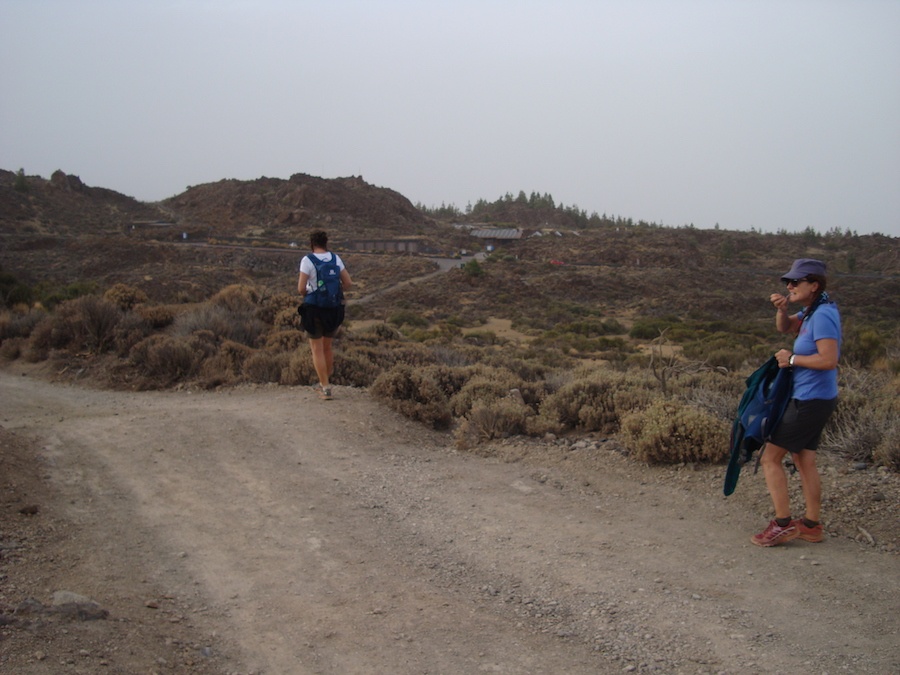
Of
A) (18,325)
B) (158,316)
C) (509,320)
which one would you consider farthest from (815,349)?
(509,320)

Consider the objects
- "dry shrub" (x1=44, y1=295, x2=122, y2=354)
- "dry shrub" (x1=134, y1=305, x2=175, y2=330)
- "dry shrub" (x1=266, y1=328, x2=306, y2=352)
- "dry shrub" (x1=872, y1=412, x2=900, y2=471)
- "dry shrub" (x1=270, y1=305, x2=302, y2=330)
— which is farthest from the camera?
"dry shrub" (x1=270, y1=305, x2=302, y2=330)

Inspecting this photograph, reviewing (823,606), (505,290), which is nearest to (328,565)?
(823,606)

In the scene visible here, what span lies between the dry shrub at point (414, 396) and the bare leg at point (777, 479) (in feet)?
13.5

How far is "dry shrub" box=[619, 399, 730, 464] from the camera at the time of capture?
635cm

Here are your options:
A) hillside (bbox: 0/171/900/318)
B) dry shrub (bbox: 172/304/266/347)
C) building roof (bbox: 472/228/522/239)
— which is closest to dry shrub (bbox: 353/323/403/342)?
dry shrub (bbox: 172/304/266/347)

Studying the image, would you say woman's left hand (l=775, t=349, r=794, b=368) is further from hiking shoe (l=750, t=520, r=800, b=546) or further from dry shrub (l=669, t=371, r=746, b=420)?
dry shrub (l=669, t=371, r=746, b=420)

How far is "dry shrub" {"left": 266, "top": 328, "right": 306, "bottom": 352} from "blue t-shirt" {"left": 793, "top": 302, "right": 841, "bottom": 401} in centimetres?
784

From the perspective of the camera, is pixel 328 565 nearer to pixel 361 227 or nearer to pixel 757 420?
pixel 757 420

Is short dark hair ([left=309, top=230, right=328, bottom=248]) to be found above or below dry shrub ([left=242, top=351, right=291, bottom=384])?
above

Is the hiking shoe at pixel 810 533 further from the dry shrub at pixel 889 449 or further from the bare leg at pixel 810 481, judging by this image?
the dry shrub at pixel 889 449

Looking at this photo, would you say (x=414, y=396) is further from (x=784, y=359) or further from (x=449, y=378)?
(x=784, y=359)

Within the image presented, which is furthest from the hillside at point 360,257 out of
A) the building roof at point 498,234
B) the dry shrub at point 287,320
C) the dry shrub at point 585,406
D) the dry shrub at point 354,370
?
the dry shrub at point 585,406

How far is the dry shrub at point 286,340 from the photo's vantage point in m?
11.2

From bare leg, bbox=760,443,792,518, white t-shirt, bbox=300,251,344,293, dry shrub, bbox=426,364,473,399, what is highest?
white t-shirt, bbox=300,251,344,293
